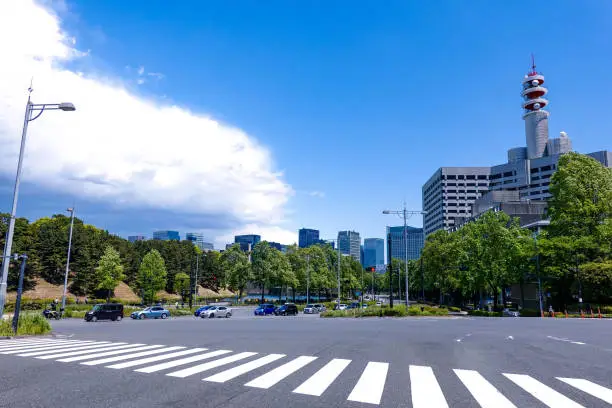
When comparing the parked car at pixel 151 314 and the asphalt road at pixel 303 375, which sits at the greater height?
the asphalt road at pixel 303 375

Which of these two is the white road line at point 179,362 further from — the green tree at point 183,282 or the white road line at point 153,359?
the green tree at point 183,282

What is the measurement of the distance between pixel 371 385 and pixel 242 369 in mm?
3352

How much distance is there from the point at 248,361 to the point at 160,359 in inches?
99.0

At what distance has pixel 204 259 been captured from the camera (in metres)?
110

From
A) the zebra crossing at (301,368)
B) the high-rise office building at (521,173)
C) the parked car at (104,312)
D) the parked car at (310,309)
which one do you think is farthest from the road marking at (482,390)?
the high-rise office building at (521,173)

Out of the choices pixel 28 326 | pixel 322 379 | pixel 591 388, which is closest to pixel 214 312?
pixel 28 326

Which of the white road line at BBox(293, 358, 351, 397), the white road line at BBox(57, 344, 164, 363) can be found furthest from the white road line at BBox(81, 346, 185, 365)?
the white road line at BBox(293, 358, 351, 397)

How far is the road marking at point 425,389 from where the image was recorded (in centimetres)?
685

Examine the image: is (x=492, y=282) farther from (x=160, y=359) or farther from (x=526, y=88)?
(x=526, y=88)

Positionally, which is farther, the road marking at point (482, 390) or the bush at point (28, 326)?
the bush at point (28, 326)

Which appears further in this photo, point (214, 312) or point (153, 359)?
point (214, 312)

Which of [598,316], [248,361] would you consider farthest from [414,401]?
[598,316]

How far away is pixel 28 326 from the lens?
60.1 ft

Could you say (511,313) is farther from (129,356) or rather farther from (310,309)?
(129,356)
